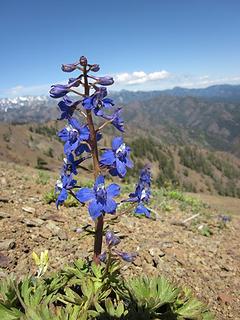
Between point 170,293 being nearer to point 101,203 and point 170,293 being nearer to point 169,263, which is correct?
point 101,203

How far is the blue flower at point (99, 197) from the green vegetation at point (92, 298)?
77 cm

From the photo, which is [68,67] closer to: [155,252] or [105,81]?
[105,81]

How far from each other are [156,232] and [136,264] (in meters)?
2.12

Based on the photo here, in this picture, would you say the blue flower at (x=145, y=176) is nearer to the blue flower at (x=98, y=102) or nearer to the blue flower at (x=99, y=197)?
the blue flower at (x=99, y=197)

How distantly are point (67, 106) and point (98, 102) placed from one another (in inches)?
12.0

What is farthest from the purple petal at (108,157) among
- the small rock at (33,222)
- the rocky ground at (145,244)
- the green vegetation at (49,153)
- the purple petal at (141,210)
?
the green vegetation at (49,153)

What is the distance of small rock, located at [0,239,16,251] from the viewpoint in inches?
243

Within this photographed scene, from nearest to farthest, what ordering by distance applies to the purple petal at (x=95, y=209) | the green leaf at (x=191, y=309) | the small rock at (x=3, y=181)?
the purple petal at (x=95, y=209), the green leaf at (x=191, y=309), the small rock at (x=3, y=181)

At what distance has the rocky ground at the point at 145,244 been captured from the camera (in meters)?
6.24

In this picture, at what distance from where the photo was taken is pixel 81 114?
12.2ft

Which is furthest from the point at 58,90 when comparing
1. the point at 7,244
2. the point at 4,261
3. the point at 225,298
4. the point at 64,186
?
the point at 225,298

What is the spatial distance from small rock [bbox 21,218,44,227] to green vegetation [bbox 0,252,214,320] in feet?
8.57

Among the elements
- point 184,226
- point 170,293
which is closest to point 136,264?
point 170,293

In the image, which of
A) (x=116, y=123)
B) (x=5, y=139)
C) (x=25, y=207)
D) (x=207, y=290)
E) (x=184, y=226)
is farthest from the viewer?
(x=5, y=139)
